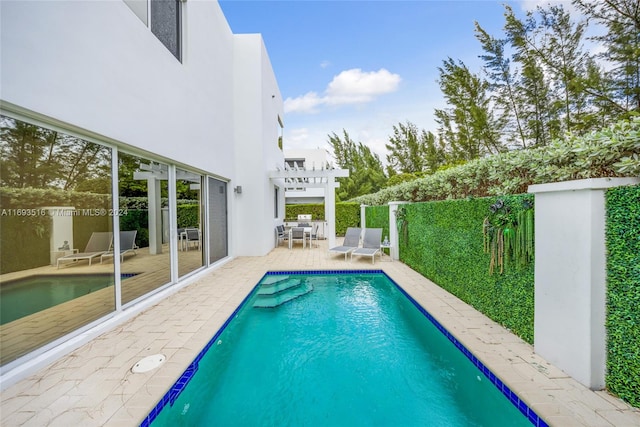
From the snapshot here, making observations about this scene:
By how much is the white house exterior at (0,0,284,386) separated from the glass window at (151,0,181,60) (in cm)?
5

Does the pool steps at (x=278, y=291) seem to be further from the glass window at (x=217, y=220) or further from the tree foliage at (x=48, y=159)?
the tree foliage at (x=48, y=159)

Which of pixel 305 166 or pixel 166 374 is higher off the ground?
pixel 305 166

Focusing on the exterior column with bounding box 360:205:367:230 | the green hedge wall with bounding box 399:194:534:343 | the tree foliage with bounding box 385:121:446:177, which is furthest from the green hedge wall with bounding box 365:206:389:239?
the tree foliage with bounding box 385:121:446:177

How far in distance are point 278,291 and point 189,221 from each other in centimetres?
305

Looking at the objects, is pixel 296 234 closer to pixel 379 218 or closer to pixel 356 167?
pixel 379 218

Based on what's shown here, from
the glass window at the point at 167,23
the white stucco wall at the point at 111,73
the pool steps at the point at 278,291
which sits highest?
the glass window at the point at 167,23

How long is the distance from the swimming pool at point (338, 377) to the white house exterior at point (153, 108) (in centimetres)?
209

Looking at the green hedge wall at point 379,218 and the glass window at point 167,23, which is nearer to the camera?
the glass window at point 167,23

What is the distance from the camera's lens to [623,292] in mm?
2451

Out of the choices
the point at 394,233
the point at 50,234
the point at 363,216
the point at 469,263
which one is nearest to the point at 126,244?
the point at 50,234

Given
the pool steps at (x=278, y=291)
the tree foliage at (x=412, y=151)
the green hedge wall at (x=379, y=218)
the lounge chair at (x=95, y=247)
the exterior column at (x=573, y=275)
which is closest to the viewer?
the exterior column at (x=573, y=275)

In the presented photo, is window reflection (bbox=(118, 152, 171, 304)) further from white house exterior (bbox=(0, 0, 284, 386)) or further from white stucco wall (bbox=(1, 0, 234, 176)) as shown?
white stucco wall (bbox=(1, 0, 234, 176))

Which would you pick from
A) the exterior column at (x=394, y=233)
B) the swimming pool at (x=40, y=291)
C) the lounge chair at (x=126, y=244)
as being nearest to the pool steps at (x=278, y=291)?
the lounge chair at (x=126, y=244)

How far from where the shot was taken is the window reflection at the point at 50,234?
10.2 ft
